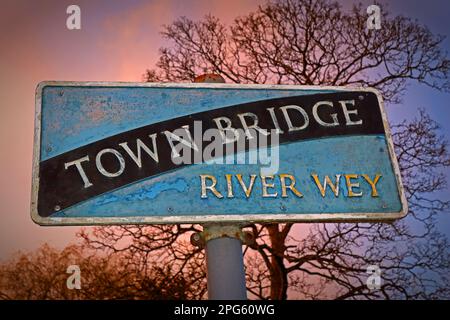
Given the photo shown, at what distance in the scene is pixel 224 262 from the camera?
186cm

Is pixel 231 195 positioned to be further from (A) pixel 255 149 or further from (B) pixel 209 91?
(B) pixel 209 91

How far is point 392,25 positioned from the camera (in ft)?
30.4

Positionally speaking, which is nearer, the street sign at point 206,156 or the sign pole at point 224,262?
the sign pole at point 224,262

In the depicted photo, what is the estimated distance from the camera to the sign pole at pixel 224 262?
5.91 feet

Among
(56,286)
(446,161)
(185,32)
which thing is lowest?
(56,286)

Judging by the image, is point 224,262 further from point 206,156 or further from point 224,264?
point 206,156

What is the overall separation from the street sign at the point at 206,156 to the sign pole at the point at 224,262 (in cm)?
8

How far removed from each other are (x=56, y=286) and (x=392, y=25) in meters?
9.03

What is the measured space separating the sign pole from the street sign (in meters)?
0.08

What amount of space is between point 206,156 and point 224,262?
17.6 inches

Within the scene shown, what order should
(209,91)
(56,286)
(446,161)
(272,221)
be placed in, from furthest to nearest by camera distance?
(56,286) < (446,161) < (209,91) < (272,221)

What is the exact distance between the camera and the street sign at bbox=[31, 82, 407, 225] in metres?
1.90

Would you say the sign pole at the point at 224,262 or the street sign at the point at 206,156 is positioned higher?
the street sign at the point at 206,156
